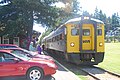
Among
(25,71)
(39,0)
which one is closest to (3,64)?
(25,71)

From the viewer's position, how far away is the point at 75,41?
63.9 ft

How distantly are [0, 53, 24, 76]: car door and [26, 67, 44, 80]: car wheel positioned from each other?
1.10ft

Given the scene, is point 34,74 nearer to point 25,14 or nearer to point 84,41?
point 84,41

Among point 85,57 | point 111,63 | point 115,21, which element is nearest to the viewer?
point 85,57

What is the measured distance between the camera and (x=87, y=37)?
19562 mm

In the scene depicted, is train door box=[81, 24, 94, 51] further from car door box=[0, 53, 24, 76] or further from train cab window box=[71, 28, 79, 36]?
car door box=[0, 53, 24, 76]

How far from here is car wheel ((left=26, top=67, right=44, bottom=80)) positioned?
1255cm

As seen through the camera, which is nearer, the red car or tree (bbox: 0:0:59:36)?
the red car

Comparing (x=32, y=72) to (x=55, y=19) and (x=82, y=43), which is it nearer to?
(x=82, y=43)

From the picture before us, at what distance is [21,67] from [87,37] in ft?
26.2

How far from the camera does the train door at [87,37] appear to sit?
19509 mm

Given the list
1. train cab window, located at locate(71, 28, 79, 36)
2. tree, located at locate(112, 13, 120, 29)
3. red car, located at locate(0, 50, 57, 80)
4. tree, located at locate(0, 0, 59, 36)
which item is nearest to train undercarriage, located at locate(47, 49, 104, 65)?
train cab window, located at locate(71, 28, 79, 36)

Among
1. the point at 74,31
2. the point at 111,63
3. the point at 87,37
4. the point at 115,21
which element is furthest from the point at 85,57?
the point at 115,21

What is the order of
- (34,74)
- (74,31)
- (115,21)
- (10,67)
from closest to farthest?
(10,67) < (34,74) < (74,31) < (115,21)
